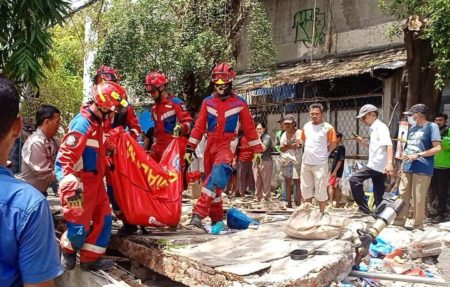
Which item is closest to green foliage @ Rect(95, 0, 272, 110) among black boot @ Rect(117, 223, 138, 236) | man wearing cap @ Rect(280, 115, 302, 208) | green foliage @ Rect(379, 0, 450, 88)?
man wearing cap @ Rect(280, 115, 302, 208)

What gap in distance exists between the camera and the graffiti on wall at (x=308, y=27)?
13.1 meters

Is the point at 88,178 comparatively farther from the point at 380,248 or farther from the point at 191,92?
the point at 191,92

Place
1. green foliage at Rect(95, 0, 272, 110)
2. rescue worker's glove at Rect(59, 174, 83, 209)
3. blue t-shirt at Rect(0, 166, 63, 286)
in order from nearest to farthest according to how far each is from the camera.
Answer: blue t-shirt at Rect(0, 166, 63, 286) < rescue worker's glove at Rect(59, 174, 83, 209) < green foliage at Rect(95, 0, 272, 110)

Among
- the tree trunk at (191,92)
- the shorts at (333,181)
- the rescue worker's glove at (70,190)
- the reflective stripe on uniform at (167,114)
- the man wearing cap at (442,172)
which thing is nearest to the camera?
the rescue worker's glove at (70,190)

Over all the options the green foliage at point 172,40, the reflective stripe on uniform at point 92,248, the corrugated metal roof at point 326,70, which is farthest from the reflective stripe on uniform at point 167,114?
the green foliage at point 172,40

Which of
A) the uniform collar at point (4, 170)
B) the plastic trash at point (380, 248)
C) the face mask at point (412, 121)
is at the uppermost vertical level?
the face mask at point (412, 121)

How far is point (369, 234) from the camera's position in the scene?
4676mm

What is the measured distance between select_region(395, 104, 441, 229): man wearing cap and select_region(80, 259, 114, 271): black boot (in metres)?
4.13

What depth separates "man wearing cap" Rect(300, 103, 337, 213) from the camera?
24.9 ft

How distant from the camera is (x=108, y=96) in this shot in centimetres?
481

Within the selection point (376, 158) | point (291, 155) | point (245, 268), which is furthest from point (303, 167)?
point (245, 268)

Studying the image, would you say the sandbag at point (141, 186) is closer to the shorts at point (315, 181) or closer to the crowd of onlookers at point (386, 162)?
the crowd of onlookers at point (386, 162)

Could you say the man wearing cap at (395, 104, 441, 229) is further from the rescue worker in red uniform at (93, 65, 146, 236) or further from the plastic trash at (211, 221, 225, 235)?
the rescue worker in red uniform at (93, 65, 146, 236)

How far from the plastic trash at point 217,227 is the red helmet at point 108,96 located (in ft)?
5.67
